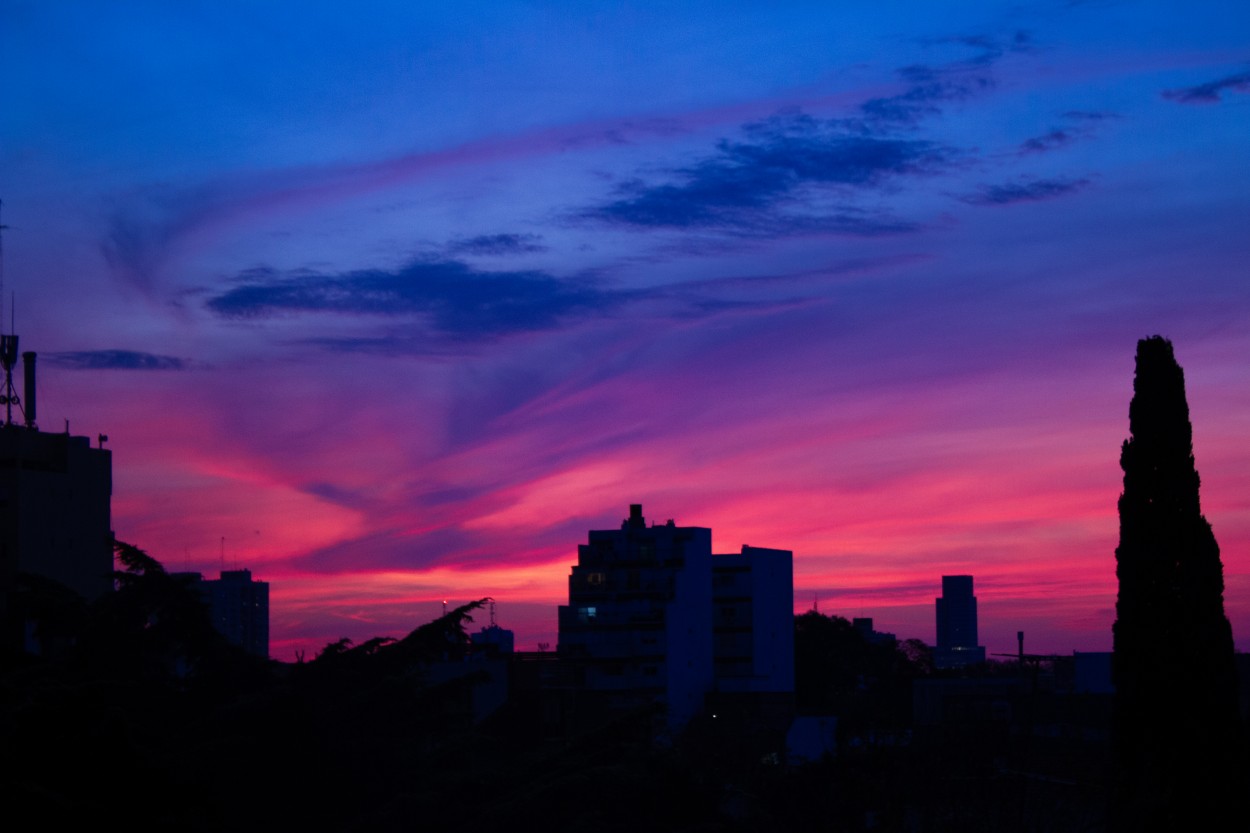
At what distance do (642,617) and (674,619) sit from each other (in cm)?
190

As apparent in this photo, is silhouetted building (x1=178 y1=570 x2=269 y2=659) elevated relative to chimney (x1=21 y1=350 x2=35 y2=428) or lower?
lower

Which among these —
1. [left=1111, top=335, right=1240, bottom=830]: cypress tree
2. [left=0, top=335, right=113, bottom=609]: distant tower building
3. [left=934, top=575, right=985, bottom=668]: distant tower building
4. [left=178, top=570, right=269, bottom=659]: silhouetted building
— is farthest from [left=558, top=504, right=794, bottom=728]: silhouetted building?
[left=934, top=575, right=985, bottom=668]: distant tower building

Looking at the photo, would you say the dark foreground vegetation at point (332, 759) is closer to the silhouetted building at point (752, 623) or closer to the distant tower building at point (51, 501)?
the distant tower building at point (51, 501)

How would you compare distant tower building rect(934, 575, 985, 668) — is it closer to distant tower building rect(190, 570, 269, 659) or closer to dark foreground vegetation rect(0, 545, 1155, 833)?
distant tower building rect(190, 570, 269, 659)

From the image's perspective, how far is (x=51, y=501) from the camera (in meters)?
44.4

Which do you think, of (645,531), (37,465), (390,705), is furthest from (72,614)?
(645,531)

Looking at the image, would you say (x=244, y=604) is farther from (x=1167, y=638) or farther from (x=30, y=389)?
(x=1167, y=638)

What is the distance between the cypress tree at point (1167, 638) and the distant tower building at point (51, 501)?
3126 centimetres

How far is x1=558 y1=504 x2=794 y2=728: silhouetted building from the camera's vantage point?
7581cm

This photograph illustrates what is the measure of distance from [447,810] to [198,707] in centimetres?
521

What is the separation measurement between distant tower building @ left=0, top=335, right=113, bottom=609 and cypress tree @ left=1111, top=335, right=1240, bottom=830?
31.3m

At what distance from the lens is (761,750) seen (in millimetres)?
42625

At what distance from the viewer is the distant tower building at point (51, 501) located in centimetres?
4225

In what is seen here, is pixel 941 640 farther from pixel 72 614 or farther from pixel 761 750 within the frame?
pixel 72 614
